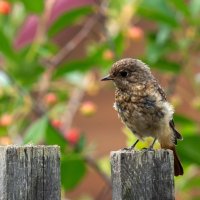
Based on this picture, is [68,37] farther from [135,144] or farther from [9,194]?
[9,194]

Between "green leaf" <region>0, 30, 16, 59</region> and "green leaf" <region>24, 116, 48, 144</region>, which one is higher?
"green leaf" <region>0, 30, 16, 59</region>

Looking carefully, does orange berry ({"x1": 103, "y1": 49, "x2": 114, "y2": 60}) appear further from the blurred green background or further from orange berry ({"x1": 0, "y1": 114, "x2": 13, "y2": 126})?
orange berry ({"x1": 0, "y1": 114, "x2": 13, "y2": 126})

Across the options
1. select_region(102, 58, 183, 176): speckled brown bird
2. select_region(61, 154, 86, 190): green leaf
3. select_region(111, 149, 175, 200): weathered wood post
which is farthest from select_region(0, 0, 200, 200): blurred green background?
select_region(111, 149, 175, 200): weathered wood post

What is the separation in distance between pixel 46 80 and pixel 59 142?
0.54m

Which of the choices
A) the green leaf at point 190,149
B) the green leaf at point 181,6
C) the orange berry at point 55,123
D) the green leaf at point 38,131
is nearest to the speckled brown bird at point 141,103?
the green leaf at point 38,131

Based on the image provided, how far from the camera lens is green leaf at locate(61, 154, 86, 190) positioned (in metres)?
3.83

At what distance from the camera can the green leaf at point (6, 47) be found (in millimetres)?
4027

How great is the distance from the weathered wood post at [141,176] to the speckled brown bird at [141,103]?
1.05 meters

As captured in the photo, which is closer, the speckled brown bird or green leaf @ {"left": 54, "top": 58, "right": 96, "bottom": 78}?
the speckled brown bird

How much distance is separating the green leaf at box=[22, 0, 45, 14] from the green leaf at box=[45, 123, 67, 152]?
2.39 ft

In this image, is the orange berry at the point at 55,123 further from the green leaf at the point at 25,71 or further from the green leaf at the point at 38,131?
the green leaf at the point at 38,131

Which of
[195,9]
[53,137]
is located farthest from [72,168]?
[195,9]

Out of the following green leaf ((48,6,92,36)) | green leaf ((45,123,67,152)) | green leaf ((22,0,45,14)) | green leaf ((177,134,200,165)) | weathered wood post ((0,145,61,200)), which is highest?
green leaf ((22,0,45,14))

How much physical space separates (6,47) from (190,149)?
1161 mm
